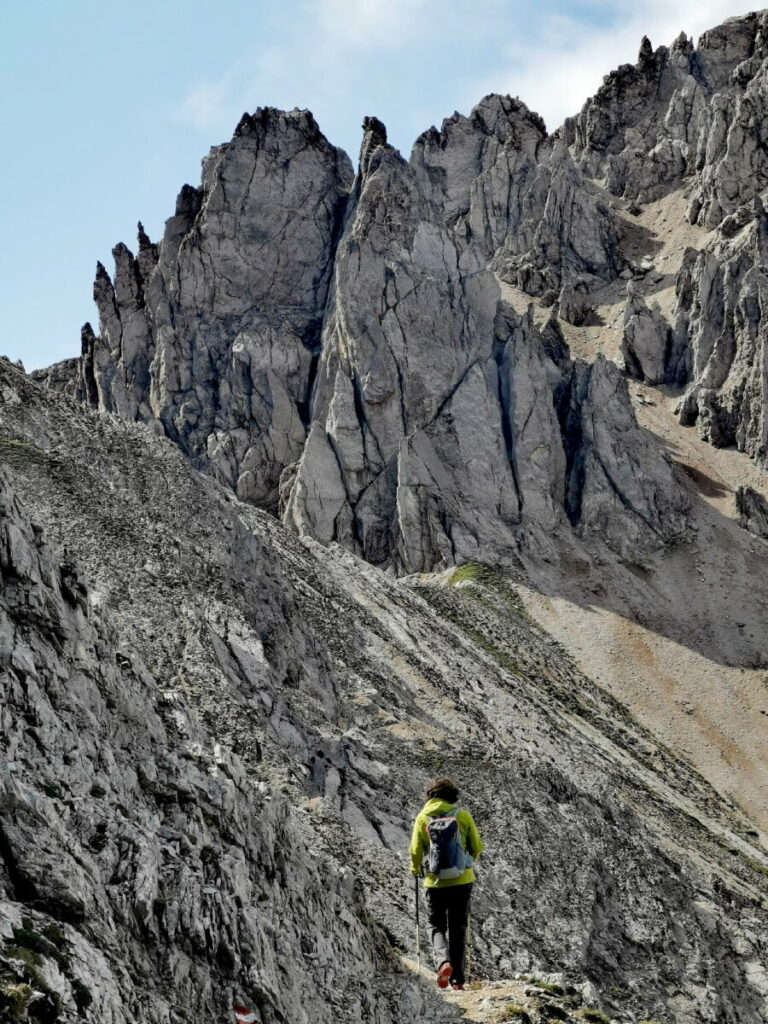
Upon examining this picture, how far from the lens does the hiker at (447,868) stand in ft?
49.9

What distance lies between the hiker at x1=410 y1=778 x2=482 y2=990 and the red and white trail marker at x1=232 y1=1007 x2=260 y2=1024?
3.04m

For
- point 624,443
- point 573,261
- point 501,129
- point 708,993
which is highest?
point 501,129

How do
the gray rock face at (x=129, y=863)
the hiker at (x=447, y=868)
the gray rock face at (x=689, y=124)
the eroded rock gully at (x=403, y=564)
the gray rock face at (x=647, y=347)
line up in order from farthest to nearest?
the gray rock face at (x=689, y=124)
the gray rock face at (x=647, y=347)
the eroded rock gully at (x=403, y=564)
the hiker at (x=447, y=868)
the gray rock face at (x=129, y=863)

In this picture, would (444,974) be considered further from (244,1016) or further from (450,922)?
(244,1016)

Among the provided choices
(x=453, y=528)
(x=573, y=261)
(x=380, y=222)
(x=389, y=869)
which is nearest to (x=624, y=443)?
(x=453, y=528)

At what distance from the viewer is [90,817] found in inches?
564

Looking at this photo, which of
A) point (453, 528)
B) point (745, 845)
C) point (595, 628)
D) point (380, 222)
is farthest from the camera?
point (380, 222)

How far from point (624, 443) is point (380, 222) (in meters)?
32.7

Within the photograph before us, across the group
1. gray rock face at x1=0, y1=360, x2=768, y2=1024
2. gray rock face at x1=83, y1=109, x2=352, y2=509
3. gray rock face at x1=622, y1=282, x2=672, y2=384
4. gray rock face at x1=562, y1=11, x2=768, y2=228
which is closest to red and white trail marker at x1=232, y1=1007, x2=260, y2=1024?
gray rock face at x1=0, y1=360, x2=768, y2=1024

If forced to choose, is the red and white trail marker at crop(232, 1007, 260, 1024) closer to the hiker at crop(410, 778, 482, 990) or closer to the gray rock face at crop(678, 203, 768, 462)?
the hiker at crop(410, 778, 482, 990)

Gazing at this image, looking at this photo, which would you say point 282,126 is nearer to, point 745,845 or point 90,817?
point 745,845

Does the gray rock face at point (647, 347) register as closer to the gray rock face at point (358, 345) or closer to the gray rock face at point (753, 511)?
the gray rock face at point (358, 345)

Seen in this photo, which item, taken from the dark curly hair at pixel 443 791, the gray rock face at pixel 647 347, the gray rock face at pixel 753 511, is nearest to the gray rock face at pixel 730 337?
the gray rock face at pixel 647 347

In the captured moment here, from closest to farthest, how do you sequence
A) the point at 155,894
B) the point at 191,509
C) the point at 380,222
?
1. the point at 155,894
2. the point at 191,509
3. the point at 380,222
